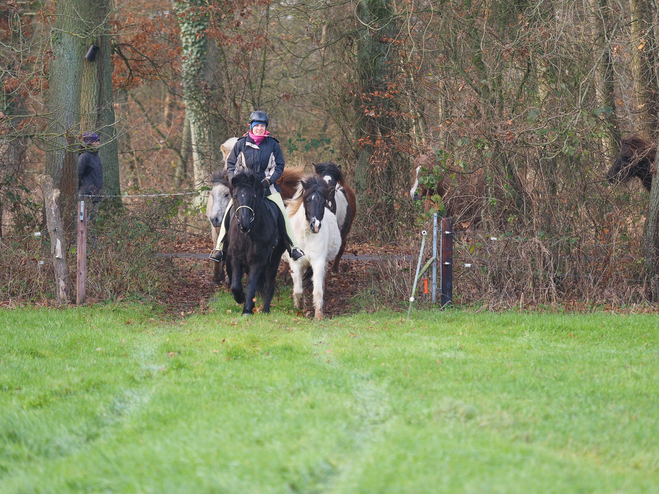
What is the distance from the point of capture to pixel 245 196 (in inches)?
408

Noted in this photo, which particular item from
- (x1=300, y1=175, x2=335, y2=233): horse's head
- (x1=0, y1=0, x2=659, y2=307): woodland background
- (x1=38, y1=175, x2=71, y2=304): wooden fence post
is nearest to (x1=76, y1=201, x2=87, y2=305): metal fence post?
(x1=38, y1=175, x2=71, y2=304): wooden fence post

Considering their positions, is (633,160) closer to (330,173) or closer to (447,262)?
(447,262)

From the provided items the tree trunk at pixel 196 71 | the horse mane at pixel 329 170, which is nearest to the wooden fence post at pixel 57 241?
the horse mane at pixel 329 170

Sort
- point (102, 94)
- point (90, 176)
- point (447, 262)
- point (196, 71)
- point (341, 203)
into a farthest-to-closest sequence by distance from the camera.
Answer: point (196, 71) → point (102, 94) → point (341, 203) → point (90, 176) → point (447, 262)

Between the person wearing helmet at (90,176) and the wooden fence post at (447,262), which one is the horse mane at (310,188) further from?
the person wearing helmet at (90,176)

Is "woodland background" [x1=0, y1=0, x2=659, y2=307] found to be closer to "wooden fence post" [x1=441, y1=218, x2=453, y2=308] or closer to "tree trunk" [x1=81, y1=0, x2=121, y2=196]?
"tree trunk" [x1=81, y1=0, x2=121, y2=196]

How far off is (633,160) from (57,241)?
9.45 meters

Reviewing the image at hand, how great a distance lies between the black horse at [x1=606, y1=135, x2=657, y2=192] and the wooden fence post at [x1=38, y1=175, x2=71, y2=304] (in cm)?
896

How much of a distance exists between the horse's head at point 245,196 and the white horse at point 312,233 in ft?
3.88

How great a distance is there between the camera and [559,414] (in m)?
5.54

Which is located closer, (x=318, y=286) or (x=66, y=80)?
(x=318, y=286)

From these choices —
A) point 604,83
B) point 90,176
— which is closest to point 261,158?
point 90,176

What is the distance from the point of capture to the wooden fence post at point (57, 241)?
11391mm

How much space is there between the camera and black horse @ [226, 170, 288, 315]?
34.1ft
